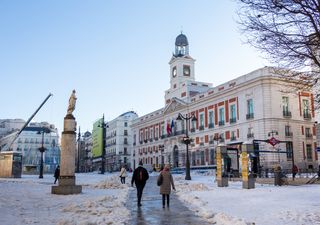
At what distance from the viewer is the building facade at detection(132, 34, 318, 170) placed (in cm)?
4762

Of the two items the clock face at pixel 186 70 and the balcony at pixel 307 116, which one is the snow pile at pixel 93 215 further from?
the clock face at pixel 186 70

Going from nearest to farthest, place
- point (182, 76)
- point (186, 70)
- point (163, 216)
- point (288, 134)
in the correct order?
point (163, 216), point (288, 134), point (182, 76), point (186, 70)

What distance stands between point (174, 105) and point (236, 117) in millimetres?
19495

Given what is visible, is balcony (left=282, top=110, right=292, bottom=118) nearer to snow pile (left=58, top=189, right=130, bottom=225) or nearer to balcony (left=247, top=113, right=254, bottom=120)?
balcony (left=247, top=113, right=254, bottom=120)

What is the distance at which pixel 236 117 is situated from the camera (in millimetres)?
53625

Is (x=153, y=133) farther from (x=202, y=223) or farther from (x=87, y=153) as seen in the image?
(x=202, y=223)

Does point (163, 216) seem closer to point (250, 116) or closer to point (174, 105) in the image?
point (250, 116)

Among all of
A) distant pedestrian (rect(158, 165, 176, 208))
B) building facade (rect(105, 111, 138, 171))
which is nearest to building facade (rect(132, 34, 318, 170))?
distant pedestrian (rect(158, 165, 176, 208))

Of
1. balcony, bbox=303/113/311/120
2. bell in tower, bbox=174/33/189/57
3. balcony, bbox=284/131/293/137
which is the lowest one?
balcony, bbox=284/131/293/137

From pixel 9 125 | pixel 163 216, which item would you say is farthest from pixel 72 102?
pixel 9 125

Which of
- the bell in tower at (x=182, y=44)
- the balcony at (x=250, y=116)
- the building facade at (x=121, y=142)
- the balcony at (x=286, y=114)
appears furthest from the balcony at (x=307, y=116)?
the building facade at (x=121, y=142)

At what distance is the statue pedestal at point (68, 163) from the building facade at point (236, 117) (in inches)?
665

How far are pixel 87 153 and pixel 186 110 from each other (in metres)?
78.2

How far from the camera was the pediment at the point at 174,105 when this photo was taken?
68.3m
